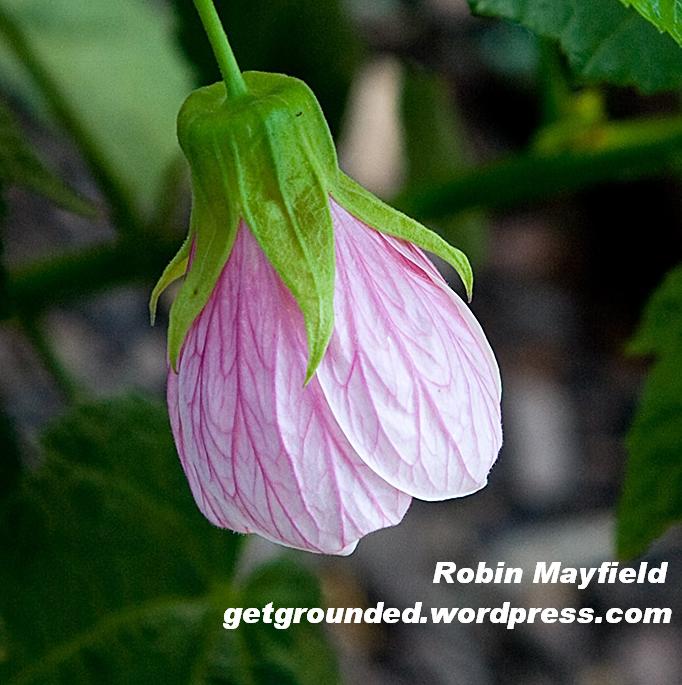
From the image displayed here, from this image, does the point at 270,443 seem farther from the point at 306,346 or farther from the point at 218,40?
the point at 218,40

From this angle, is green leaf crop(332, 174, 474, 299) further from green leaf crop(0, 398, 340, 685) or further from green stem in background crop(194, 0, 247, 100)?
green leaf crop(0, 398, 340, 685)

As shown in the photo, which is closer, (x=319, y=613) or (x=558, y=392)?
(x=319, y=613)

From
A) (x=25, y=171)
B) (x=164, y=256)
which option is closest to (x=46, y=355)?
(x=164, y=256)

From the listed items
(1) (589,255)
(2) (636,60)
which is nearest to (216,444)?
(2) (636,60)

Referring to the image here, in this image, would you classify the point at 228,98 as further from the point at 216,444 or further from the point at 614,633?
the point at 614,633

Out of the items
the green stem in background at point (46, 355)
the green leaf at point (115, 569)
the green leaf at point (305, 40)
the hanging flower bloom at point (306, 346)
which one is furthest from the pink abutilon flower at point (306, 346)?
the green leaf at point (305, 40)

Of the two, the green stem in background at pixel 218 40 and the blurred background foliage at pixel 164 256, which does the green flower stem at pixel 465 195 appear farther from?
the green stem in background at pixel 218 40
